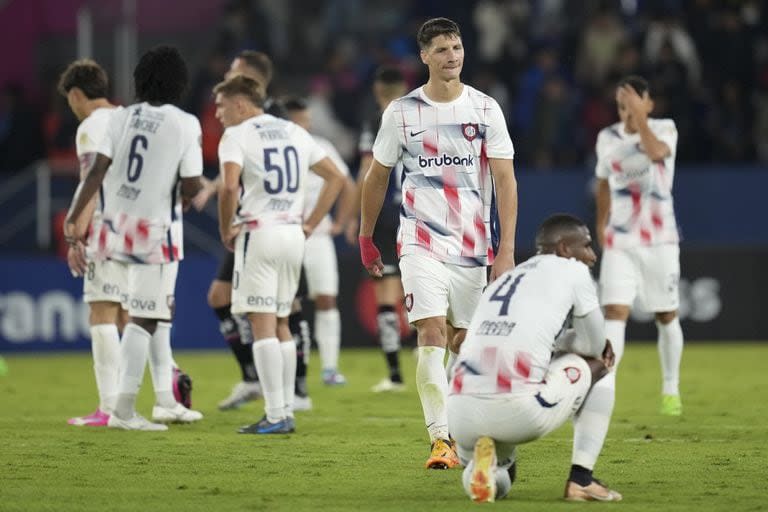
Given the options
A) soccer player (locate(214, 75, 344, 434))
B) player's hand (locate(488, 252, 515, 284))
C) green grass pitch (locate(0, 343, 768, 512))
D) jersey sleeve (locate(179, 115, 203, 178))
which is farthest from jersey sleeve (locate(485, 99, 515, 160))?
jersey sleeve (locate(179, 115, 203, 178))

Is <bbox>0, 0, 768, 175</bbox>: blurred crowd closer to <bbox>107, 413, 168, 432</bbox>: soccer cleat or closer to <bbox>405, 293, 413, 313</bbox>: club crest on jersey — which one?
<bbox>107, 413, 168, 432</bbox>: soccer cleat

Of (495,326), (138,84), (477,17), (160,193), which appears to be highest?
(477,17)

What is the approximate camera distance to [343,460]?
869 centimetres

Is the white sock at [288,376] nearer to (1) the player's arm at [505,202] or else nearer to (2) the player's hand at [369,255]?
(2) the player's hand at [369,255]

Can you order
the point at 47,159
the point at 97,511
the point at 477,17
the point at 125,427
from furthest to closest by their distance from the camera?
the point at 477,17
the point at 47,159
the point at 125,427
the point at 97,511

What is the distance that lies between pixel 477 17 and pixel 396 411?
11.1 metres

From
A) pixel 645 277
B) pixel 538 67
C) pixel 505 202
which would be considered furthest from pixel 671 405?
pixel 538 67

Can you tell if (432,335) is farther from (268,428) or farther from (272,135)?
(272,135)

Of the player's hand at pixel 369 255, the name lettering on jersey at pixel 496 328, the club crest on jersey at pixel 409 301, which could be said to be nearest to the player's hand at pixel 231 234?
the player's hand at pixel 369 255

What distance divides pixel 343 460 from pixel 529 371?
208cm

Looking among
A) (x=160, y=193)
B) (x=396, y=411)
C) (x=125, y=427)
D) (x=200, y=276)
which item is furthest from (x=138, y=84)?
(x=200, y=276)

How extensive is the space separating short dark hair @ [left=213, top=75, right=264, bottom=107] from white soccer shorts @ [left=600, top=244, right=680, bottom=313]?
10.4 feet

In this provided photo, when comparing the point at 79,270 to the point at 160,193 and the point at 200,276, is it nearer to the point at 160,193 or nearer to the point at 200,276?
the point at 160,193

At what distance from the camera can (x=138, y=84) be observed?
1027cm
